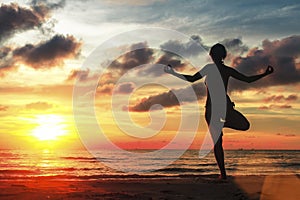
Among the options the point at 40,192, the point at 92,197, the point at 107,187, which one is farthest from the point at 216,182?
the point at 40,192

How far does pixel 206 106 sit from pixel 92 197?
3101 millimetres

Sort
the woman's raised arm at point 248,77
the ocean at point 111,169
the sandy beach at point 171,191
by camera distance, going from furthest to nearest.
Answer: the ocean at point 111,169 < the woman's raised arm at point 248,77 < the sandy beach at point 171,191

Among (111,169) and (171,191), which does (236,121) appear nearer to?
(171,191)

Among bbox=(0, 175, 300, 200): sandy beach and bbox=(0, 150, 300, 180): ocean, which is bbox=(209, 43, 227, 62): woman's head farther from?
bbox=(0, 150, 300, 180): ocean

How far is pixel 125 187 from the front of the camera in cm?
829

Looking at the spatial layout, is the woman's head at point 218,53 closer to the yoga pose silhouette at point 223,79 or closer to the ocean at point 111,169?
the yoga pose silhouette at point 223,79

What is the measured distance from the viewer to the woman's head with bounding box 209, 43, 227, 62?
28.4 ft

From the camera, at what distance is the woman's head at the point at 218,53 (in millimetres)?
8651

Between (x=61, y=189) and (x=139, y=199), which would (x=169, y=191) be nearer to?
(x=139, y=199)

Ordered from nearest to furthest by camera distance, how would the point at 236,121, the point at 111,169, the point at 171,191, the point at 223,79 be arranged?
the point at 171,191
the point at 236,121
the point at 223,79
the point at 111,169

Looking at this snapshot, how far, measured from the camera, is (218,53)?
28.4 feet

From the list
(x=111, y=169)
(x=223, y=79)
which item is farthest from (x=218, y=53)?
(x=111, y=169)

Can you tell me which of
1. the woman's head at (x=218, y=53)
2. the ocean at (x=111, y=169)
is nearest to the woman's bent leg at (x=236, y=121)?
the woman's head at (x=218, y=53)

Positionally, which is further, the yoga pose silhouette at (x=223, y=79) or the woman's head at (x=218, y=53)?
the woman's head at (x=218, y=53)
